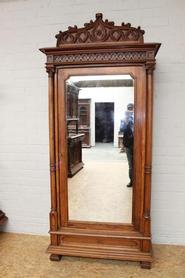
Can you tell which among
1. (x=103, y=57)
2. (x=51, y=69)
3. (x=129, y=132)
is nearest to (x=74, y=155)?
(x=129, y=132)

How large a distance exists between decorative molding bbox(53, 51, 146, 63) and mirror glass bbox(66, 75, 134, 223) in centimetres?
15

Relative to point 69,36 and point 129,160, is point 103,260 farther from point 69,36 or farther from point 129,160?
point 69,36

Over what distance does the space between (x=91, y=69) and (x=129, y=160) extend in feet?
2.81

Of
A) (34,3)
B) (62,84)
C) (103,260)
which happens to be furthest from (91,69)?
(103,260)

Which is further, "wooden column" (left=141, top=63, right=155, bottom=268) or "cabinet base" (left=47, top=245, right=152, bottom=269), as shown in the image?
"cabinet base" (left=47, top=245, right=152, bottom=269)

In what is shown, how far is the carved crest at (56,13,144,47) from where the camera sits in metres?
2.03

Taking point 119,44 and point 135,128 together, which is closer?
point 119,44

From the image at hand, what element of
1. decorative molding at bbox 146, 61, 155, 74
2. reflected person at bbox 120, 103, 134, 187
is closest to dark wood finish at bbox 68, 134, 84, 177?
reflected person at bbox 120, 103, 134, 187

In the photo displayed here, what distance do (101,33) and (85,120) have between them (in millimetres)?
752

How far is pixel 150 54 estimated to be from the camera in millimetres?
1974

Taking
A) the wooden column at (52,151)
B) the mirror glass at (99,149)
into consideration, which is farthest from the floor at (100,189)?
the wooden column at (52,151)

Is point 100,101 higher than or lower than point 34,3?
lower

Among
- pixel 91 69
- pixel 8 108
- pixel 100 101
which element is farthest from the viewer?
pixel 8 108

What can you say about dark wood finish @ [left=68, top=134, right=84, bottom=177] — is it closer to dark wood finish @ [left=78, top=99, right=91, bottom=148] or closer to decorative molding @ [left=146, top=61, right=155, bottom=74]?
dark wood finish @ [left=78, top=99, right=91, bottom=148]
